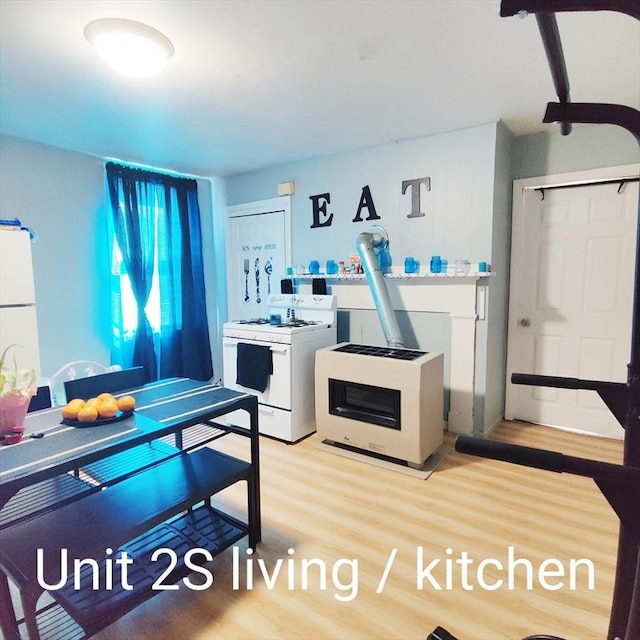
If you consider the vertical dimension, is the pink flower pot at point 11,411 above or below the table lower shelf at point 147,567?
above

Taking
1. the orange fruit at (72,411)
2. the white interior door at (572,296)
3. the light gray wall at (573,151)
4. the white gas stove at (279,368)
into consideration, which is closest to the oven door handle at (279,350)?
the white gas stove at (279,368)

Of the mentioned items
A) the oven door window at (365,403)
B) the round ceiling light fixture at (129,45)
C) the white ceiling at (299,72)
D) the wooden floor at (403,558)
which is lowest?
the wooden floor at (403,558)

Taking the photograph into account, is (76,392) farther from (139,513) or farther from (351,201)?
(351,201)

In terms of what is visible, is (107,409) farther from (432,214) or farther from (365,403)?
(432,214)

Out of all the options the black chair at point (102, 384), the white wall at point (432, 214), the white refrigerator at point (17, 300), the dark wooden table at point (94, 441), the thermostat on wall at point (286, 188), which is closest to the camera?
the dark wooden table at point (94, 441)

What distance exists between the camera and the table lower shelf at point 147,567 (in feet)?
4.44

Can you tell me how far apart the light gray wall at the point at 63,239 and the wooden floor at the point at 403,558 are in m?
2.06

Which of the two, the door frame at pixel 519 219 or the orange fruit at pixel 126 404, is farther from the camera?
the door frame at pixel 519 219

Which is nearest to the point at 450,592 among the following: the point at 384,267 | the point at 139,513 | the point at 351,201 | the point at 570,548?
the point at 570,548

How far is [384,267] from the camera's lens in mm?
3344

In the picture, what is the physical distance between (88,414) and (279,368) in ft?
5.32

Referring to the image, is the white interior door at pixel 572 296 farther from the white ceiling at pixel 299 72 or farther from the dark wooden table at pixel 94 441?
the dark wooden table at pixel 94 441

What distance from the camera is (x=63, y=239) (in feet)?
10.8

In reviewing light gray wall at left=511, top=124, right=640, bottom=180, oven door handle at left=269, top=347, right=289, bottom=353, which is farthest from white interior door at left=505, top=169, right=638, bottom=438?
oven door handle at left=269, top=347, right=289, bottom=353
